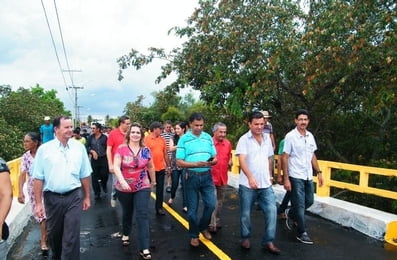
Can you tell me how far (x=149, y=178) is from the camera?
5523mm

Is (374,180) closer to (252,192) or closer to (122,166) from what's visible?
(252,192)

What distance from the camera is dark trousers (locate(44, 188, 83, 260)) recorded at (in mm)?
4242

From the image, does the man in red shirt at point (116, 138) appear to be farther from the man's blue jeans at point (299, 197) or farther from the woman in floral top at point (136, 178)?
the man's blue jeans at point (299, 197)

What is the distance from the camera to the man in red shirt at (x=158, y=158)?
7.39 metres

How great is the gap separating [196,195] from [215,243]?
2.43 feet

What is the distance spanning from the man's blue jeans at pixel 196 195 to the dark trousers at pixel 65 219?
5.28ft

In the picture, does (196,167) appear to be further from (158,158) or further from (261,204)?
(158,158)

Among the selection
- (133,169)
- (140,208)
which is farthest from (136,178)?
(140,208)

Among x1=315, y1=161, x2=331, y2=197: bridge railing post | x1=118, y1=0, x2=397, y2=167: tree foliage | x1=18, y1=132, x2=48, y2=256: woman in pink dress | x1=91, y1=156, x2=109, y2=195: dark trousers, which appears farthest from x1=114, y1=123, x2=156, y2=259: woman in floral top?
x1=118, y1=0, x2=397, y2=167: tree foliage

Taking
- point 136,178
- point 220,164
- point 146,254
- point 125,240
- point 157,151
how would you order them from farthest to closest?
point 157,151 → point 220,164 → point 125,240 → point 136,178 → point 146,254

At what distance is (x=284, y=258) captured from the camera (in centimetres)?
506

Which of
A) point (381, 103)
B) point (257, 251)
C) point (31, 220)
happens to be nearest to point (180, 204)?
point (31, 220)

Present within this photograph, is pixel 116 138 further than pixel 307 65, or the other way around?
pixel 307 65

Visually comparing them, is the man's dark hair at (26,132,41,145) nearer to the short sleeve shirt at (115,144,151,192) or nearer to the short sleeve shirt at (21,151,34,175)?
the short sleeve shirt at (21,151,34,175)
